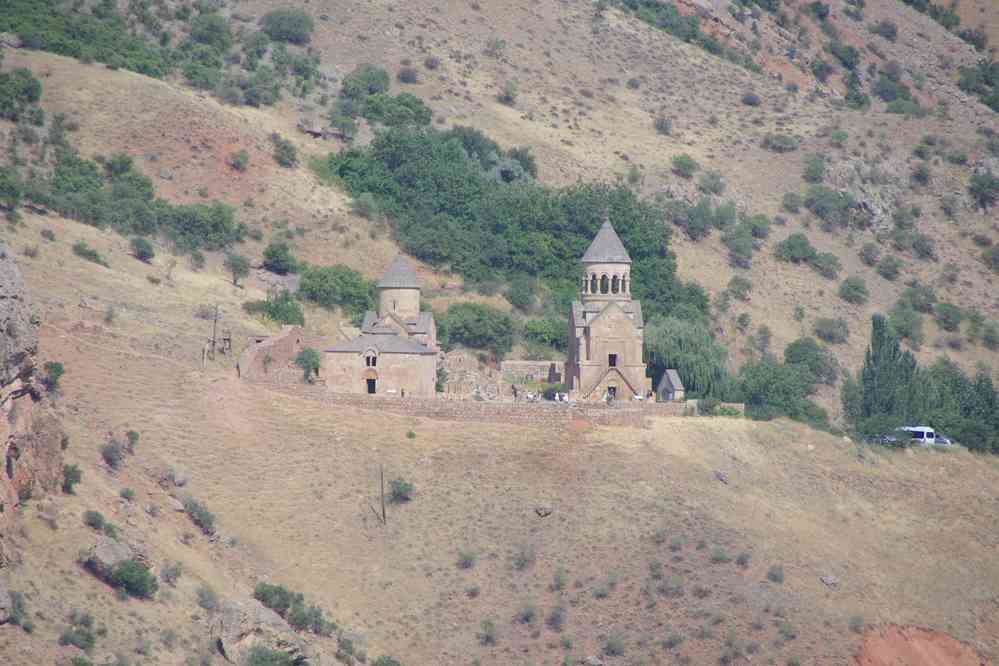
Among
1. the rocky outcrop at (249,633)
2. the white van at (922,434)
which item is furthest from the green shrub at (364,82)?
the rocky outcrop at (249,633)

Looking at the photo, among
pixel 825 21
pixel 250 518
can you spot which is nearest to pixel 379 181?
pixel 250 518

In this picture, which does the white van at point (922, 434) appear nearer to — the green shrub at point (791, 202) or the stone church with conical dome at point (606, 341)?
the stone church with conical dome at point (606, 341)

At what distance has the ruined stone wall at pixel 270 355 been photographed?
82.6 m

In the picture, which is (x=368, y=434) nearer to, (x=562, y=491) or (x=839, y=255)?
(x=562, y=491)

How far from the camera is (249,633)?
63188 millimetres

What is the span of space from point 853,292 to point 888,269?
5455 millimetres

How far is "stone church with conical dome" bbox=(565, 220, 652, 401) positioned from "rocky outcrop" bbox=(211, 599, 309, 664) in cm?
2570

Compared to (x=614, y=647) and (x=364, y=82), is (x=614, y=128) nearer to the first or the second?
(x=364, y=82)

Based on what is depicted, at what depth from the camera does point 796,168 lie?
136250 millimetres

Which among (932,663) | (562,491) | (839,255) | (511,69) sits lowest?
(932,663)

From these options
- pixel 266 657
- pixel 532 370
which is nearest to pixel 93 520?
pixel 266 657

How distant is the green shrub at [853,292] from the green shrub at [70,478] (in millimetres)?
65284

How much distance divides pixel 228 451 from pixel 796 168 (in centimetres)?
6709

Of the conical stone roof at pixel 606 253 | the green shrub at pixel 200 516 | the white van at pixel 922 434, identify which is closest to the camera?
the green shrub at pixel 200 516
